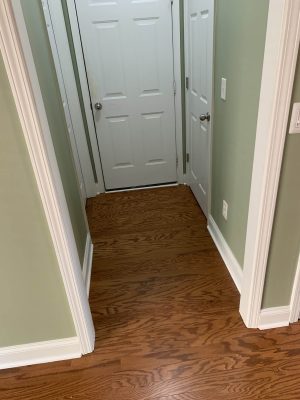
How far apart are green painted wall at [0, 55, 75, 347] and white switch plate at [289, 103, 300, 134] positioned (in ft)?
3.19

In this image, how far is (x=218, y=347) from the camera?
1.56 m

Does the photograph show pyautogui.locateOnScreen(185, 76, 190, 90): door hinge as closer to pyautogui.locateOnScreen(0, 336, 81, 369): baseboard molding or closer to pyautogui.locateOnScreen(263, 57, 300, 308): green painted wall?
pyautogui.locateOnScreen(263, 57, 300, 308): green painted wall

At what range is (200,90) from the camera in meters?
2.28

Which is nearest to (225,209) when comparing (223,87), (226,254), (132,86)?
(226,254)

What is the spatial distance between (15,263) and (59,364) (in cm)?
63

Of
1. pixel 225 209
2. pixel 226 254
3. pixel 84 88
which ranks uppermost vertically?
pixel 84 88

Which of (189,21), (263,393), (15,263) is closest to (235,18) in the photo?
(189,21)

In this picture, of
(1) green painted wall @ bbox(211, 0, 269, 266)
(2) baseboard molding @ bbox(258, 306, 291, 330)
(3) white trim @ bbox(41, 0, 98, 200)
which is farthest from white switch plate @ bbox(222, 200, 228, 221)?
(3) white trim @ bbox(41, 0, 98, 200)

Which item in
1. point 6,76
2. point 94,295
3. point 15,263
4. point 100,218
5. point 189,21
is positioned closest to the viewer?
point 6,76

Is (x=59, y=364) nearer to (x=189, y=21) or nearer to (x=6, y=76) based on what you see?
(x=6, y=76)

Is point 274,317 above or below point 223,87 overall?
below

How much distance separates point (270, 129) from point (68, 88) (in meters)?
2.00

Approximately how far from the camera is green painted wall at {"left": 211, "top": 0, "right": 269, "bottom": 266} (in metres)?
1.32

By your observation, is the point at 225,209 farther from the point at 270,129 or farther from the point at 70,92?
the point at 70,92
